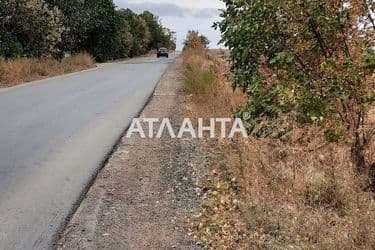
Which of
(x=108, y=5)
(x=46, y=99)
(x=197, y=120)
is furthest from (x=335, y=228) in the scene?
(x=108, y=5)

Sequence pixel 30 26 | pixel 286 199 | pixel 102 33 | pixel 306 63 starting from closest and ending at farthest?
1. pixel 286 199
2. pixel 306 63
3. pixel 30 26
4. pixel 102 33

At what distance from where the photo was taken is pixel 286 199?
5305 mm

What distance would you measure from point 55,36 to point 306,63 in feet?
87.2

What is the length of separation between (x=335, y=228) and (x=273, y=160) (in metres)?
2.14

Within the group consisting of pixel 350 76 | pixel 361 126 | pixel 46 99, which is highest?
pixel 350 76

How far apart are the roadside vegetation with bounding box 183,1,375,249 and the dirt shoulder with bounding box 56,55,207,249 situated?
0.26 m

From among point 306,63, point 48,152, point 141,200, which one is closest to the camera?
point 141,200

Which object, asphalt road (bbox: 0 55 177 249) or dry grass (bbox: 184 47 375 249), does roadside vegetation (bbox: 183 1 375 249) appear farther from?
asphalt road (bbox: 0 55 177 249)

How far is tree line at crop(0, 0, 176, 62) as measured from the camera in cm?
2602

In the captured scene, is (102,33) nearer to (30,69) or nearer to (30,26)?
(30,26)

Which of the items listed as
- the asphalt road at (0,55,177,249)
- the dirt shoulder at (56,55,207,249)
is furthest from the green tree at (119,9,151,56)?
the dirt shoulder at (56,55,207,249)

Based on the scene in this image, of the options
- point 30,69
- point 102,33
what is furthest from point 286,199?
point 102,33

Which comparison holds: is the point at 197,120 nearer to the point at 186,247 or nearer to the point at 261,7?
the point at 261,7

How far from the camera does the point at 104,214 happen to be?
5.16 meters
